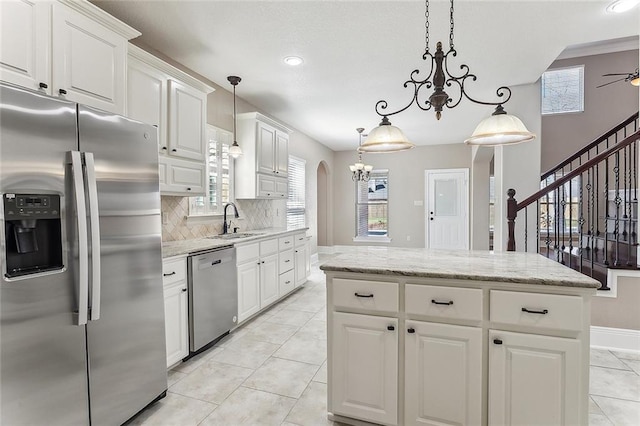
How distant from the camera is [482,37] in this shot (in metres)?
2.83

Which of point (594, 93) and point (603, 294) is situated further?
point (594, 93)

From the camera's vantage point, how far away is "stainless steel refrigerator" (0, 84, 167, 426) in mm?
1354

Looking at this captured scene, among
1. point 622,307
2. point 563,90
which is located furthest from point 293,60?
point 563,90

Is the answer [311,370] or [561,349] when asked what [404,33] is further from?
[311,370]

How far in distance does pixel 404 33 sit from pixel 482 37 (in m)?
0.71

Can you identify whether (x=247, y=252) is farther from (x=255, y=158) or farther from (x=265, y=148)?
(x=265, y=148)

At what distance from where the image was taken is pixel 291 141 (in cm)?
599

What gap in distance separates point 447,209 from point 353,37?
5959 mm

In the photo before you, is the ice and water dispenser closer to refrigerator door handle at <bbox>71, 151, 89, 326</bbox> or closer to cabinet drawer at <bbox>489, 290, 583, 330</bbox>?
refrigerator door handle at <bbox>71, 151, 89, 326</bbox>

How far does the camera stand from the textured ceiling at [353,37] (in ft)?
7.91

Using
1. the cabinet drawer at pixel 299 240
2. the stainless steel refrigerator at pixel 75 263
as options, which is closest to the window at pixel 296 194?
the cabinet drawer at pixel 299 240

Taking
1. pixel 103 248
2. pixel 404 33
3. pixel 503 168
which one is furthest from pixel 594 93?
pixel 103 248

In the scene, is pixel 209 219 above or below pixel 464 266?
above

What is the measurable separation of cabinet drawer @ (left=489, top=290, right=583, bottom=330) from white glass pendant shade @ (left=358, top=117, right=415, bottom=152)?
1.02 meters
